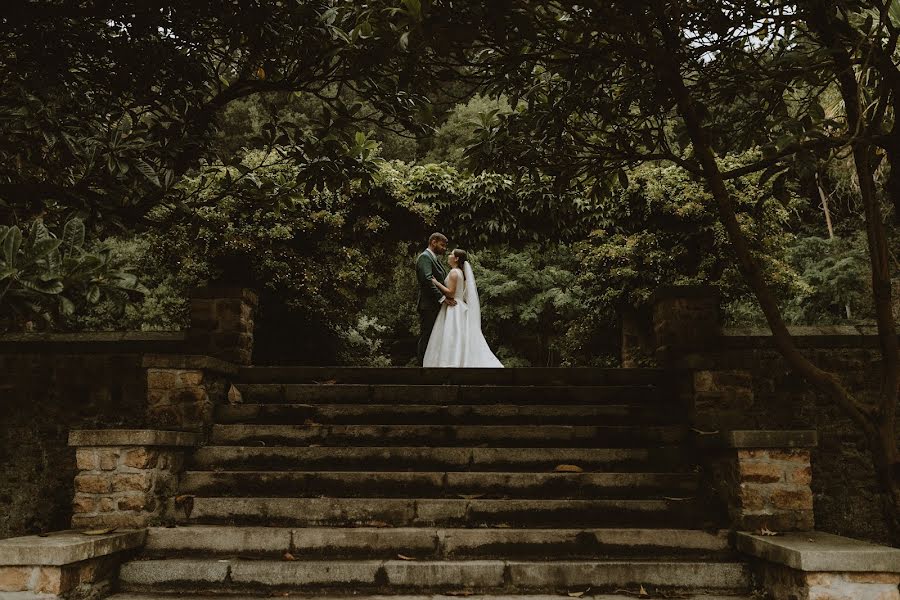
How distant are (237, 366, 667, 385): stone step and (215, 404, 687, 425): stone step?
597mm

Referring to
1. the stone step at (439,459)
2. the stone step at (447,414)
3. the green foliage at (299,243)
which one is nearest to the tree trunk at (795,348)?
the stone step at (439,459)

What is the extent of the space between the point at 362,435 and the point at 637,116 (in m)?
3.35

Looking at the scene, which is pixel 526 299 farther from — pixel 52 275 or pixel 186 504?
pixel 52 275

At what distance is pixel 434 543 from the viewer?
13.3ft

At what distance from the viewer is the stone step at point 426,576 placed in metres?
3.74

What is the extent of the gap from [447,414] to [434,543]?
155cm

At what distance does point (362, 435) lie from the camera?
5.15 m

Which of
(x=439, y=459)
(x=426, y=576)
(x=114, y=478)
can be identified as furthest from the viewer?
(x=439, y=459)

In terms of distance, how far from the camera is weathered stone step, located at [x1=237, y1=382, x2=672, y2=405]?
574cm

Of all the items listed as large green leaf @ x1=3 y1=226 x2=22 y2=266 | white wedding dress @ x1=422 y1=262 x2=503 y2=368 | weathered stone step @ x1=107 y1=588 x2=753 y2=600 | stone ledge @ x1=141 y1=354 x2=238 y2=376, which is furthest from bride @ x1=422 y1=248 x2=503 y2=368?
large green leaf @ x1=3 y1=226 x2=22 y2=266

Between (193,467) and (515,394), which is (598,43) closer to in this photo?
(515,394)

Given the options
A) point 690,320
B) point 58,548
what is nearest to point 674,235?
point 690,320

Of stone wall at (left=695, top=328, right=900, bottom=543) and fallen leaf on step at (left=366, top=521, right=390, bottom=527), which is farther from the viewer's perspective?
stone wall at (left=695, top=328, right=900, bottom=543)

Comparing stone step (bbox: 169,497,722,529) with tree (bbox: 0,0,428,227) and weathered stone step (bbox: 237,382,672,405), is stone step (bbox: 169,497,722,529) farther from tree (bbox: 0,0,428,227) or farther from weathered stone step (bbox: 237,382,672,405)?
tree (bbox: 0,0,428,227)
